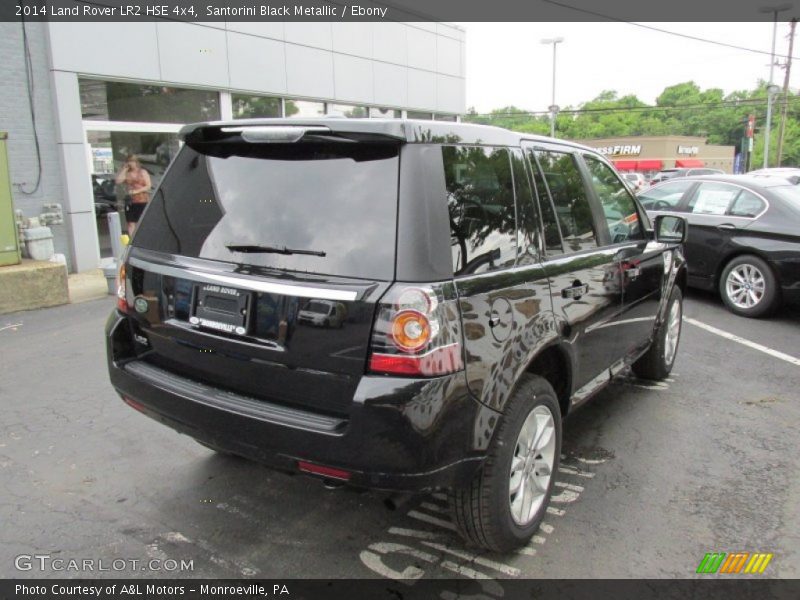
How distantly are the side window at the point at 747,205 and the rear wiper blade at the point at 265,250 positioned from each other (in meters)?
6.75

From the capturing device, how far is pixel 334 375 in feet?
7.55

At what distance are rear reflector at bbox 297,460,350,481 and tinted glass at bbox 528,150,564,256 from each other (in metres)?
1.53

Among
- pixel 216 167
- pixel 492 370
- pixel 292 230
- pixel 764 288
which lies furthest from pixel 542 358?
pixel 764 288

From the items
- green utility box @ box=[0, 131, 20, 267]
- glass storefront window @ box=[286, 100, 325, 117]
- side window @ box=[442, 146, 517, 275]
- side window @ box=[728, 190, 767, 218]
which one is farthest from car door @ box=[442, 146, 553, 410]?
glass storefront window @ box=[286, 100, 325, 117]

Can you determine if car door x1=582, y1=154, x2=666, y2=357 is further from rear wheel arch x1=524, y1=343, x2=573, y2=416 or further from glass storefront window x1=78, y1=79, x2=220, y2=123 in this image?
glass storefront window x1=78, y1=79, x2=220, y2=123

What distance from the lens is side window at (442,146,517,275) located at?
8.05ft

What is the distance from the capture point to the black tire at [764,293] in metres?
7.09

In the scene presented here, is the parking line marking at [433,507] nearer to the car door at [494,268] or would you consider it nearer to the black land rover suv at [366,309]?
the black land rover suv at [366,309]

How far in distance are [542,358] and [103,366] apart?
4.08m

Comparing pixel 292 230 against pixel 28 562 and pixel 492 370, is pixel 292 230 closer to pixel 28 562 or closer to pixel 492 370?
pixel 492 370

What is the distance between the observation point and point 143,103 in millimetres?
10703

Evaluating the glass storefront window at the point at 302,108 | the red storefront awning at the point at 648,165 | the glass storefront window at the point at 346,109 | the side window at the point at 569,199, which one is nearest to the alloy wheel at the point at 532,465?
the side window at the point at 569,199

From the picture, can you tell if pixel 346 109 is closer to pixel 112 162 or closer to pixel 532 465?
pixel 112 162

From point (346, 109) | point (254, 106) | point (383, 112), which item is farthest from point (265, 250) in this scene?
point (383, 112)
